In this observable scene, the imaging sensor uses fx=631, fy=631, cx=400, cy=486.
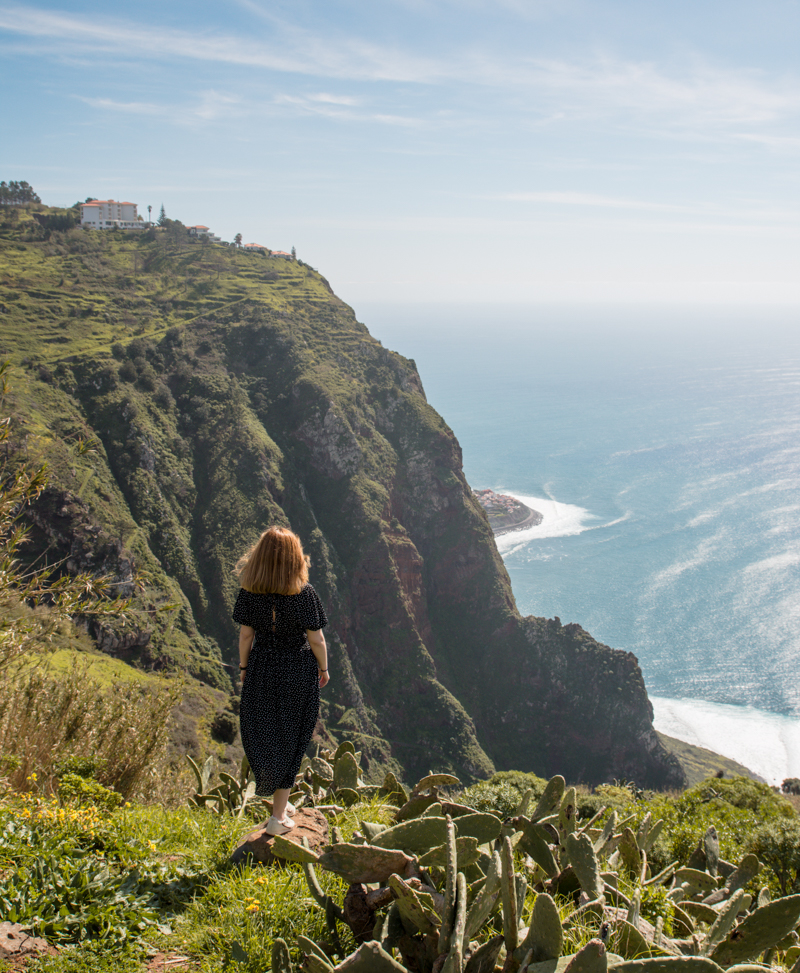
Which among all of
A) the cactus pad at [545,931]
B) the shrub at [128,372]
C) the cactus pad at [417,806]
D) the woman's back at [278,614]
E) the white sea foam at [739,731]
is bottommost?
the white sea foam at [739,731]

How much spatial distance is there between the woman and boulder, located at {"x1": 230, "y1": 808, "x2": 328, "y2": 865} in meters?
0.10

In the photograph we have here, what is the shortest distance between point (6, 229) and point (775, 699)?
112 m

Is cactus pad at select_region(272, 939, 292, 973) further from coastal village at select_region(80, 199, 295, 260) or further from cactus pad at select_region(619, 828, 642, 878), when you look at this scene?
coastal village at select_region(80, 199, 295, 260)

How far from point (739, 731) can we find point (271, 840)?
77.0m

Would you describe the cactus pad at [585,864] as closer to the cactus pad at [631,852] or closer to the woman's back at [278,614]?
the cactus pad at [631,852]

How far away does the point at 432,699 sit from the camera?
203 feet

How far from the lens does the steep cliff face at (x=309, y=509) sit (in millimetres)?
54219

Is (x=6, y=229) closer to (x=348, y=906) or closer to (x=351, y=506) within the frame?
(x=351, y=506)

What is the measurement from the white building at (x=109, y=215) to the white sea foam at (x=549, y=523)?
81520mm

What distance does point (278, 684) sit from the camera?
4.99m

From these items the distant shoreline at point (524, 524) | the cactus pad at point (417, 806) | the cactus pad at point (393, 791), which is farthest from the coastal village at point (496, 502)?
the cactus pad at point (417, 806)

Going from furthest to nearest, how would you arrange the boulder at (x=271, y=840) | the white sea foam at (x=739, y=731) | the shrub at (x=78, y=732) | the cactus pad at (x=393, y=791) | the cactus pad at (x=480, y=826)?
the white sea foam at (x=739, y=731)
the shrub at (x=78, y=732)
the cactus pad at (x=393, y=791)
the boulder at (x=271, y=840)
the cactus pad at (x=480, y=826)

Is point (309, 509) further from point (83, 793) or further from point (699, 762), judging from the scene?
point (83, 793)

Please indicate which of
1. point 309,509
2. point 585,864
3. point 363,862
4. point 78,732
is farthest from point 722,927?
point 309,509
